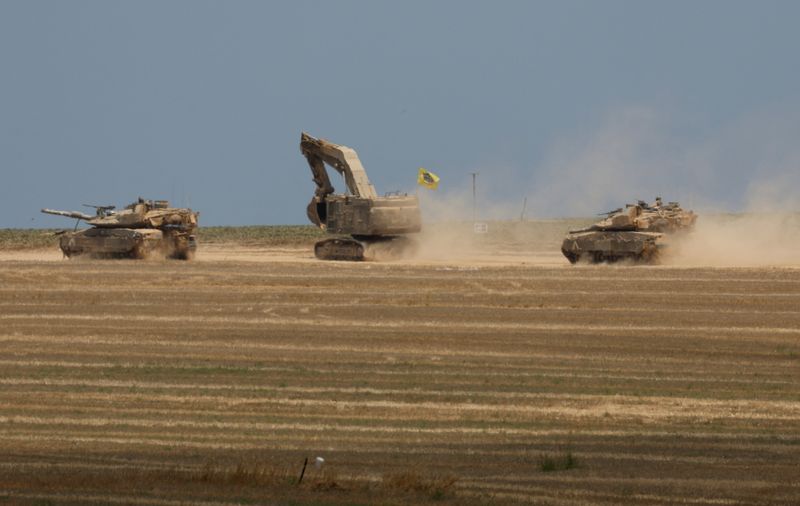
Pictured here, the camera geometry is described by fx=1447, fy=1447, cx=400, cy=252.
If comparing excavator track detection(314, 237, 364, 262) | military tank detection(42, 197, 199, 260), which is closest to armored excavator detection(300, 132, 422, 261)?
excavator track detection(314, 237, 364, 262)

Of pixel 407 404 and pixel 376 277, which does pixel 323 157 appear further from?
pixel 407 404

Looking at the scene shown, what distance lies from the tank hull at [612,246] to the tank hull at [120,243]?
1395cm

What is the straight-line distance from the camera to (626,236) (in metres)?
46.5

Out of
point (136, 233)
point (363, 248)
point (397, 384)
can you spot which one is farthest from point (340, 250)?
point (397, 384)

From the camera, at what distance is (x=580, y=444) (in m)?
18.9

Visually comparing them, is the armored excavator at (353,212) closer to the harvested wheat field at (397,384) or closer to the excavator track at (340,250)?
the excavator track at (340,250)

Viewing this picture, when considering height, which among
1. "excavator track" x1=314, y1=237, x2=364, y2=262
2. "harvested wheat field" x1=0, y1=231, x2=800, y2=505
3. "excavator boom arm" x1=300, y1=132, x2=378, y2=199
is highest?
"excavator boom arm" x1=300, y1=132, x2=378, y2=199

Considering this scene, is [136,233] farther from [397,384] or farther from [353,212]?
[397,384]

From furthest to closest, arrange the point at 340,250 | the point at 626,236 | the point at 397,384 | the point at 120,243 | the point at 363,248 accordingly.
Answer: the point at 340,250 → the point at 363,248 → the point at 120,243 → the point at 626,236 → the point at 397,384

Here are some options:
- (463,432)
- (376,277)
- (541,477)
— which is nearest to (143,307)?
(376,277)

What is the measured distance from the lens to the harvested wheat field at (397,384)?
15.4m

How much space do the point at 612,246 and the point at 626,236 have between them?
0.56 m

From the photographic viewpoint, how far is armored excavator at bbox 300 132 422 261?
2018 inches

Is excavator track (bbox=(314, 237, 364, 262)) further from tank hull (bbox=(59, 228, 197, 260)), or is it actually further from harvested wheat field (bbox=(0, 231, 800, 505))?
harvested wheat field (bbox=(0, 231, 800, 505))
